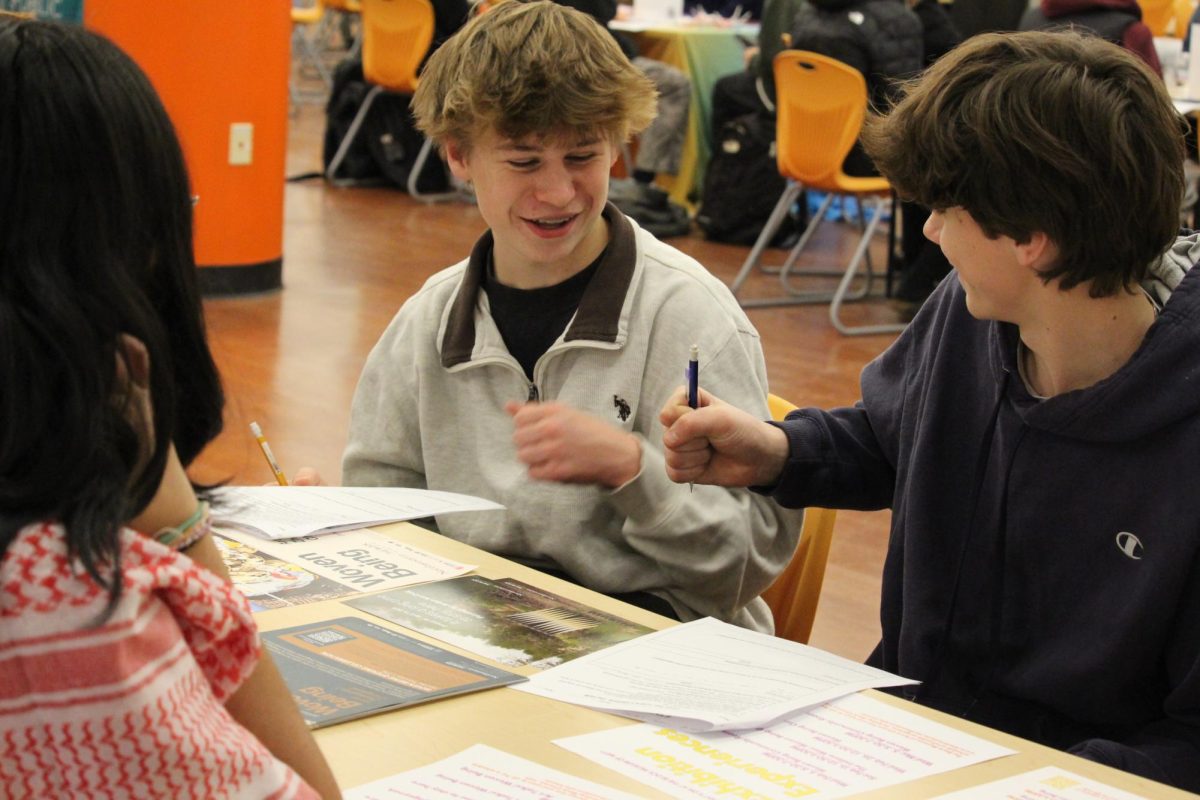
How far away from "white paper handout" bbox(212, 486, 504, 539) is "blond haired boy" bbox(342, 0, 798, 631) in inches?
3.8

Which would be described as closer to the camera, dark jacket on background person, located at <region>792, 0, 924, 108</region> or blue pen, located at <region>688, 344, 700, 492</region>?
blue pen, located at <region>688, 344, 700, 492</region>

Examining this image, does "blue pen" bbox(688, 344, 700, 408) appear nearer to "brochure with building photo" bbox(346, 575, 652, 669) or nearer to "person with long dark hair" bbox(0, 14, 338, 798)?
"brochure with building photo" bbox(346, 575, 652, 669)

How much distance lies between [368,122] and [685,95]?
71.7 inches

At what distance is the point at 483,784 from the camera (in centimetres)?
113

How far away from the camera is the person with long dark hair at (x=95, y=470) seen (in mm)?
786

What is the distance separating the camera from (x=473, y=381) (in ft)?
6.38

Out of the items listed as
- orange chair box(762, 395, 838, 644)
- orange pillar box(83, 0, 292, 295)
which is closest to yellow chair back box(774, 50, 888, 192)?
orange pillar box(83, 0, 292, 295)

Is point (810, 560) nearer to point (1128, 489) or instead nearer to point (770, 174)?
point (1128, 489)

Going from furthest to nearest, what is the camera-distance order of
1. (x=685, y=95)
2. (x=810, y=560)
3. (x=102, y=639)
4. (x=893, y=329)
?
(x=685, y=95) < (x=893, y=329) < (x=810, y=560) < (x=102, y=639)

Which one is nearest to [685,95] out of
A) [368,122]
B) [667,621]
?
[368,122]

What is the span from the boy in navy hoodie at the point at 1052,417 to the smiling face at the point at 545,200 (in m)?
0.40

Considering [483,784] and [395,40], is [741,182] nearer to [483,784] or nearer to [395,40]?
[395,40]

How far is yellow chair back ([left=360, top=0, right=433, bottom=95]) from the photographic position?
723 centimetres

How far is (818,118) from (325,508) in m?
3.77
